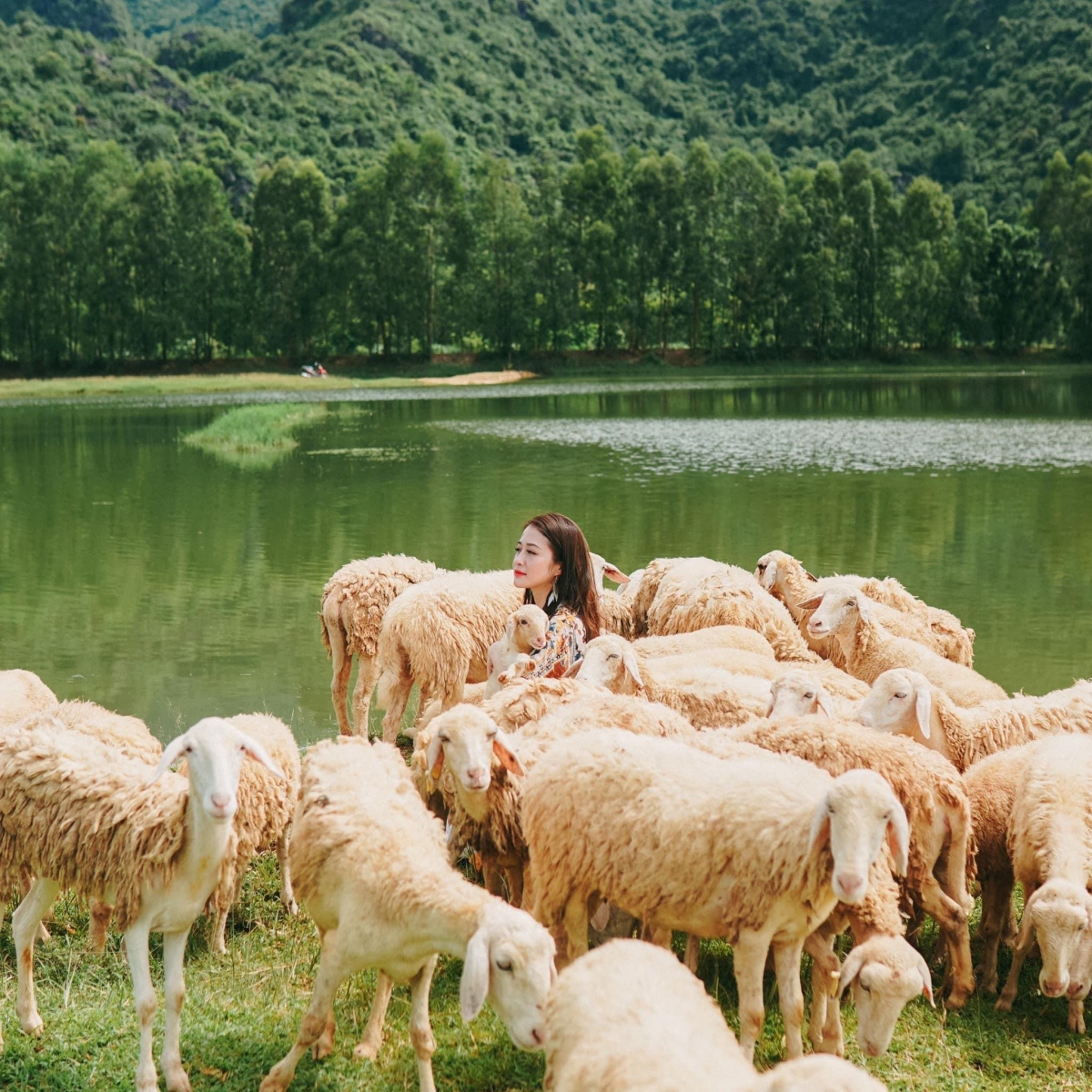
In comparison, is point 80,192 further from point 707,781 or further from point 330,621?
point 707,781

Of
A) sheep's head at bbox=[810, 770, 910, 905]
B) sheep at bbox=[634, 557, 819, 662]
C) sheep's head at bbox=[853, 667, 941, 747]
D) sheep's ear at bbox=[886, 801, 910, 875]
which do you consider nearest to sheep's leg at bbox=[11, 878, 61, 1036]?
sheep's head at bbox=[810, 770, 910, 905]

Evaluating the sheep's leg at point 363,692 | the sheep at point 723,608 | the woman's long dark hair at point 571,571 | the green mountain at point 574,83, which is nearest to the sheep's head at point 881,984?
the woman's long dark hair at point 571,571

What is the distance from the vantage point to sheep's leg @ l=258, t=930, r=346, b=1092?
392 centimetres

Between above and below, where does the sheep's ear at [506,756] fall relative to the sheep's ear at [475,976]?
above

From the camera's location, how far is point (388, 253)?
72.9m

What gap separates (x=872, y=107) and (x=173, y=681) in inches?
6348

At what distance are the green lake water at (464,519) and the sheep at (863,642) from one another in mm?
2457

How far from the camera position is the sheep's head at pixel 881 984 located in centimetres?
377

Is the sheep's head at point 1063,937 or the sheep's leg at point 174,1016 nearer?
the sheep's leg at point 174,1016

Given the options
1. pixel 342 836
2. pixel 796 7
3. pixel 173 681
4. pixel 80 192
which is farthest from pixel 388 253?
pixel 796 7

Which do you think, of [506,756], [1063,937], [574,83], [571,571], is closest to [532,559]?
[571,571]

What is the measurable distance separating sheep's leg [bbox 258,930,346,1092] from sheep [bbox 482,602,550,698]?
104 inches

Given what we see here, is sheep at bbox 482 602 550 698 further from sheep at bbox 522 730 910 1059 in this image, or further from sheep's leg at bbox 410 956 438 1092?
sheep's leg at bbox 410 956 438 1092

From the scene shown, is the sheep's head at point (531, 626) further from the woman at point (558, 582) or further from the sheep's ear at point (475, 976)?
the sheep's ear at point (475, 976)
